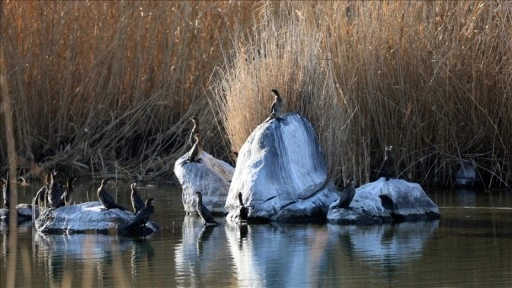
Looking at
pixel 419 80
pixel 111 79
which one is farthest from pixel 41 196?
pixel 419 80

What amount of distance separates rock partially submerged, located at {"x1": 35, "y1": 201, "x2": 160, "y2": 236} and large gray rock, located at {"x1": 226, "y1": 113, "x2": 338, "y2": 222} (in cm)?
109

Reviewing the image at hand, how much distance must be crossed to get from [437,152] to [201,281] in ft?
21.8

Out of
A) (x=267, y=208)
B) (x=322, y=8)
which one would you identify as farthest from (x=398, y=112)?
(x=267, y=208)

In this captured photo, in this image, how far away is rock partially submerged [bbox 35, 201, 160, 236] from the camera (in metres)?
10.6

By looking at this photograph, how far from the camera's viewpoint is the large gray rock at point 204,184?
40.9 ft

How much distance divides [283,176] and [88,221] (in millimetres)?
2054

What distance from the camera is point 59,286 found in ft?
26.0

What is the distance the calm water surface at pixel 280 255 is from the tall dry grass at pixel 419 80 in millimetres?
2122

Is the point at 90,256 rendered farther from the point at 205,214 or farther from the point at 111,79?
the point at 111,79

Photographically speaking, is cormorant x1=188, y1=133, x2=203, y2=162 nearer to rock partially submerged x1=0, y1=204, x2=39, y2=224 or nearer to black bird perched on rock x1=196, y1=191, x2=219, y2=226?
black bird perched on rock x1=196, y1=191, x2=219, y2=226

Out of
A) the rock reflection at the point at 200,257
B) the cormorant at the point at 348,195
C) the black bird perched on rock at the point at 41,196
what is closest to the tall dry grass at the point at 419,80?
the cormorant at the point at 348,195

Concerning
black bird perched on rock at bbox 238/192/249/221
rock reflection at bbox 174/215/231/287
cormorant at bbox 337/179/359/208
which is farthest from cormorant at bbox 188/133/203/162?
cormorant at bbox 337/179/359/208

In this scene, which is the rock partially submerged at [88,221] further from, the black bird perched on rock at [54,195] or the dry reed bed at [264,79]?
the dry reed bed at [264,79]

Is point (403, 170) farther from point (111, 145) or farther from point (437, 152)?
point (111, 145)
